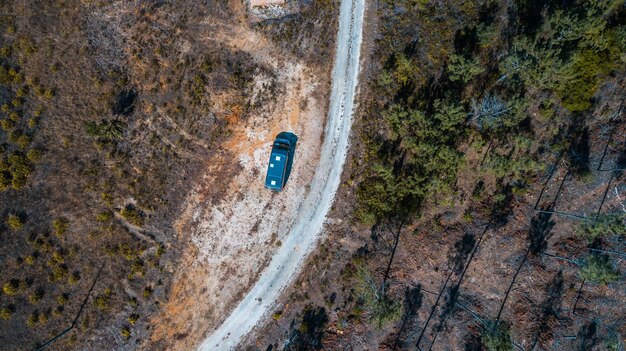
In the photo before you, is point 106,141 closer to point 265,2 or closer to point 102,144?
point 102,144

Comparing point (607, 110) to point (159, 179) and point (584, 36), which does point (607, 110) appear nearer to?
point (584, 36)

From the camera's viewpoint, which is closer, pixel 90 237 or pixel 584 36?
pixel 584 36

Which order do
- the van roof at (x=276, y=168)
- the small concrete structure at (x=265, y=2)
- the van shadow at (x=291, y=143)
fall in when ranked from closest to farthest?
1. the van roof at (x=276, y=168)
2. the van shadow at (x=291, y=143)
3. the small concrete structure at (x=265, y=2)

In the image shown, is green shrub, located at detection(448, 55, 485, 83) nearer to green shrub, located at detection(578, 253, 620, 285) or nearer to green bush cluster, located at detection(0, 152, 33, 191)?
green shrub, located at detection(578, 253, 620, 285)

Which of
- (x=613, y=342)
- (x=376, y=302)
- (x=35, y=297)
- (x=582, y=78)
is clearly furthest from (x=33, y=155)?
(x=613, y=342)

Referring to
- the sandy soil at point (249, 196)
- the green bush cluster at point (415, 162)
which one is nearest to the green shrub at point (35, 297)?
the sandy soil at point (249, 196)

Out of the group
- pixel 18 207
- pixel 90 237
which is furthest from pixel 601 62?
pixel 18 207

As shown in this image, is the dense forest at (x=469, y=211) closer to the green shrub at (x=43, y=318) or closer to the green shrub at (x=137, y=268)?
the green shrub at (x=137, y=268)
